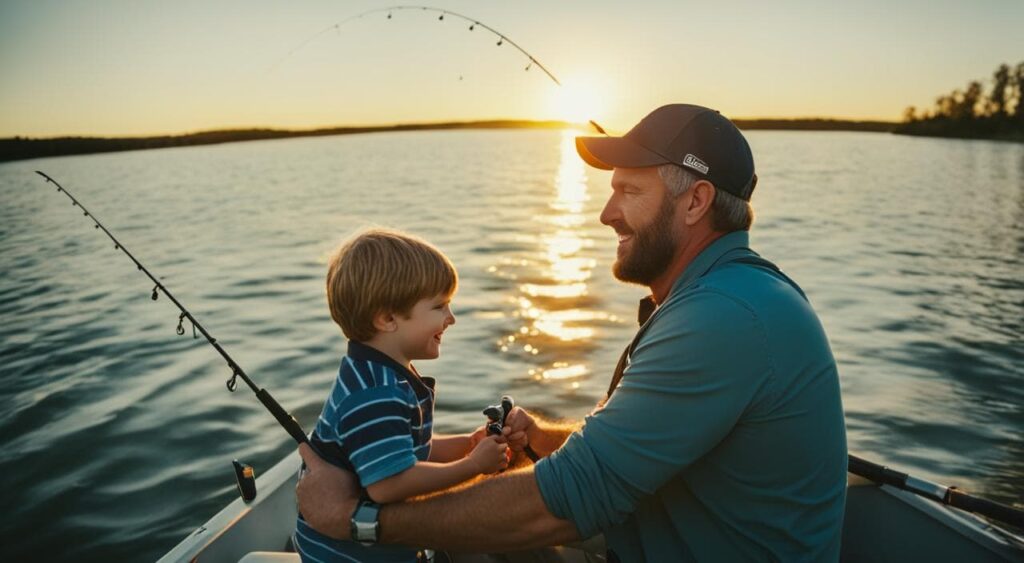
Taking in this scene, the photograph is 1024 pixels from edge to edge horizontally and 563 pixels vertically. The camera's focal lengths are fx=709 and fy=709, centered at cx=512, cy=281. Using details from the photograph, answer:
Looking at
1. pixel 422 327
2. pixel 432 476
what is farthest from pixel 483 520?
pixel 422 327

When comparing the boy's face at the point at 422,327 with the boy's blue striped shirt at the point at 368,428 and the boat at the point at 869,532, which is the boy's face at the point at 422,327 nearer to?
the boy's blue striped shirt at the point at 368,428

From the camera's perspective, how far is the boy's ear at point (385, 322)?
8.08 ft

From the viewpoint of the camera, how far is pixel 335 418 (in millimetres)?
2367

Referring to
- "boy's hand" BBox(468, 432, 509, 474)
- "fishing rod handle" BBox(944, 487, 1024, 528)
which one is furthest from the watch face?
"fishing rod handle" BBox(944, 487, 1024, 528)

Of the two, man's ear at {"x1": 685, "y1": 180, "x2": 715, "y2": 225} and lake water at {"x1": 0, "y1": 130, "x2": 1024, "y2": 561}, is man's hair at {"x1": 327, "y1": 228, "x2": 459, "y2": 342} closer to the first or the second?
man's ear at {"x1": 685, "y1": 180, "x2": 715, "y2": 225}

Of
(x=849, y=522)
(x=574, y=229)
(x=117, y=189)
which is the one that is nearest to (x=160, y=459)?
(x=849, y=522)

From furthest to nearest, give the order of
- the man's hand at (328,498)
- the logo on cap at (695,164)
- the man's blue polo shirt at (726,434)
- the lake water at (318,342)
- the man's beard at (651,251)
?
1. the lake water at (318,342)
2. the man's beard at (651,251)
3. the logo on cap at (695,164)
4. the man's hand at (328,498)
5. the man's blue polo shirt at (726,434)

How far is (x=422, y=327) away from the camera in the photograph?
101 inches

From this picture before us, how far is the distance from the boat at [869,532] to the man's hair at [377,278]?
123 centimetres

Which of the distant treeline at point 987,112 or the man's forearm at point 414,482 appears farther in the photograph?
the distant treeline at point 987,112

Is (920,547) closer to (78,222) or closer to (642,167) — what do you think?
(642,167)

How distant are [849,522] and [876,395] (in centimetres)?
588

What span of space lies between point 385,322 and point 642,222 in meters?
1.05

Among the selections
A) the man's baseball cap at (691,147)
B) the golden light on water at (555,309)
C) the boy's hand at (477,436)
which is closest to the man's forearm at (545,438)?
the boy's hand at (477,436)
